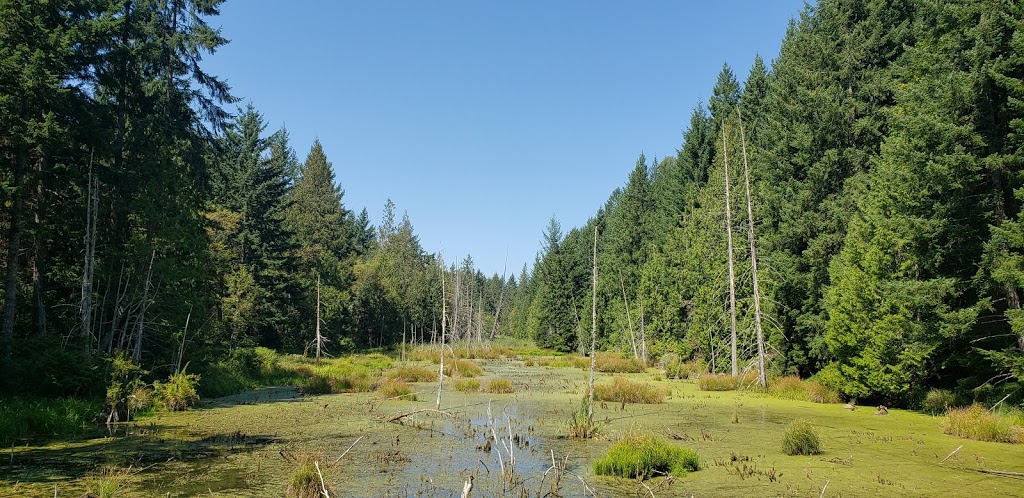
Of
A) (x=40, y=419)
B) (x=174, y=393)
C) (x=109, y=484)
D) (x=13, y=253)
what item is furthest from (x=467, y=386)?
(x=109, y=484)

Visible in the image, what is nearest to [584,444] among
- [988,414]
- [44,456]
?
[988,414]

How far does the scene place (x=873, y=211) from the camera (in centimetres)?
1967

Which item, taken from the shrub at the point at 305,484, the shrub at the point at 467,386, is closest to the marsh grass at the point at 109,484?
the shrub at the point at 305,484

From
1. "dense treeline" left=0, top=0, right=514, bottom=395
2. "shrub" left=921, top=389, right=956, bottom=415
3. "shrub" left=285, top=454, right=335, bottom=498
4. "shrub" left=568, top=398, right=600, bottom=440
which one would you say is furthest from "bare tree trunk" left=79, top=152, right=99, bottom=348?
"shrub" left=921, top=389, right=956, bottom=415

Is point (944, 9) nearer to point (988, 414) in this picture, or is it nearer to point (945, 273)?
point (945, 273)

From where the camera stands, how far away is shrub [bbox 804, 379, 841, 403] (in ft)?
67.6

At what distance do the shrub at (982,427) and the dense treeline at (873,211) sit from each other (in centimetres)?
168

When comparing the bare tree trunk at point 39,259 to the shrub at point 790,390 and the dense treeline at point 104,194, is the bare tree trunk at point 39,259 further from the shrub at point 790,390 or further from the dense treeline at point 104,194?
the shrub at point 790,390

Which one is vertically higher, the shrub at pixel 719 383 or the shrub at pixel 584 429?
the shrub at pixel 584 429

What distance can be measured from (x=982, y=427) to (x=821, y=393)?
27.9 feet

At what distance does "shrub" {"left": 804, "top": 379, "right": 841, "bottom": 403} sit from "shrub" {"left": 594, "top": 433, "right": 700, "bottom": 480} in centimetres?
1265

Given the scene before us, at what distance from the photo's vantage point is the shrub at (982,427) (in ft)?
40.7

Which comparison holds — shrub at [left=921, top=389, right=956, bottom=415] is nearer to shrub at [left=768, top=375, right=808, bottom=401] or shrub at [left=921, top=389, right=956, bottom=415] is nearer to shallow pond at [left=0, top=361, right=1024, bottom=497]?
shallow pond at [left=0, top=361, right=1024, bottom=497]

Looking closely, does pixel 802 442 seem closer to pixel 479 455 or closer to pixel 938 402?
pixel 479 455
